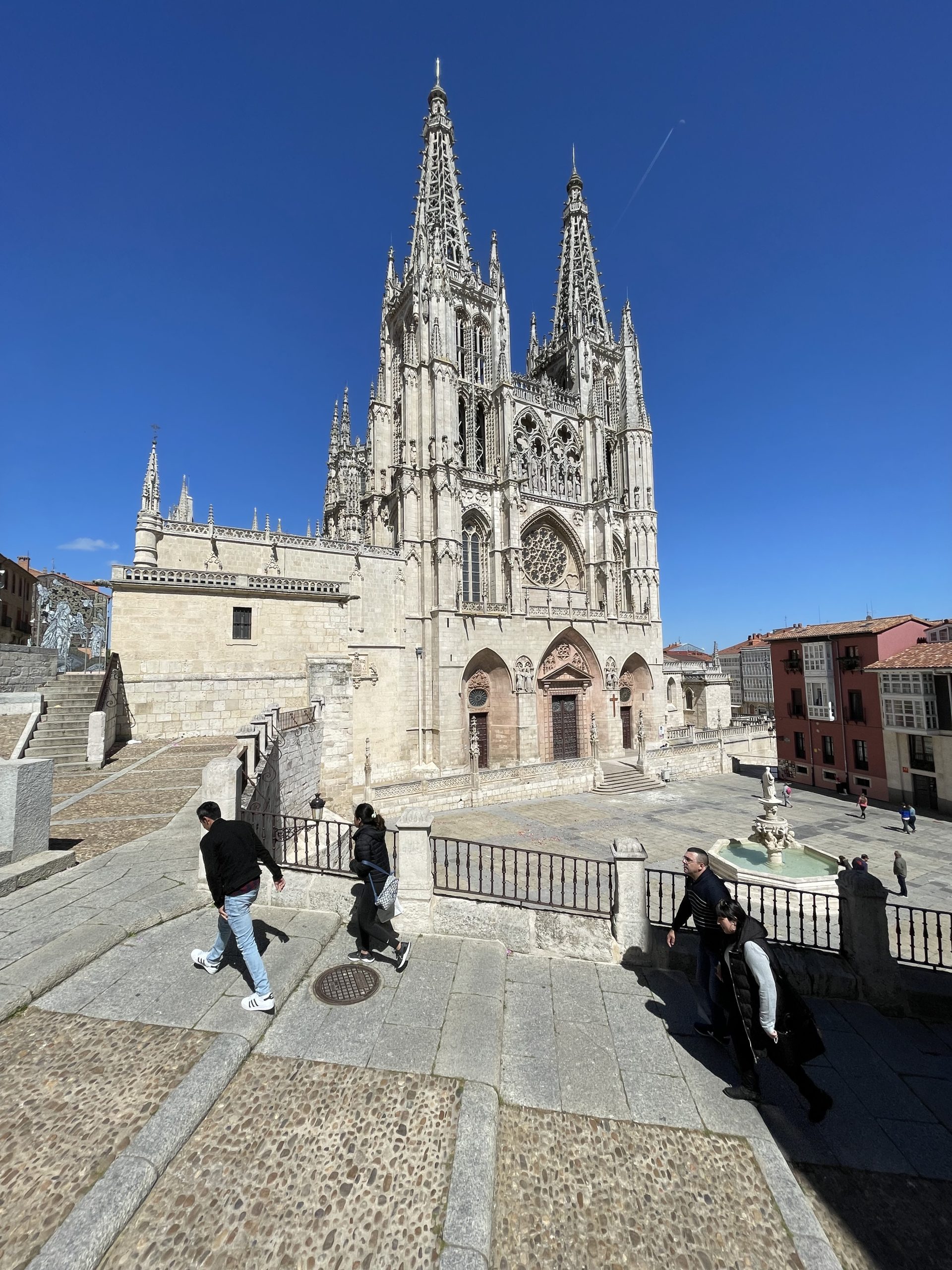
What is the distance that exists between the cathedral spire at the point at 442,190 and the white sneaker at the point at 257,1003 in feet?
119

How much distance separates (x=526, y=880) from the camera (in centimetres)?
822

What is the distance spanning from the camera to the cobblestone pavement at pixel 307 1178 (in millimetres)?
2488

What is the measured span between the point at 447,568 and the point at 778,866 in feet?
60.7

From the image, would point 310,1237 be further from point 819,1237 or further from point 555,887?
point 555,887

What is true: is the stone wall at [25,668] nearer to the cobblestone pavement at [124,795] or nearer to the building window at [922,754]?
the cobblestone pavement at [124,795]

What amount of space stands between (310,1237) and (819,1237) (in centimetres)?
288

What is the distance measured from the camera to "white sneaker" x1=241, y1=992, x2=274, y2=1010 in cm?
407

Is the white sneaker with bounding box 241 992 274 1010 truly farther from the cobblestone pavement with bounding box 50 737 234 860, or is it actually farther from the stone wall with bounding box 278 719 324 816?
the stone wall with bounding box 278 719 324 816

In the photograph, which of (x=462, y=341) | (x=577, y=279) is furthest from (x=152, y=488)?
(x=577, y=279)

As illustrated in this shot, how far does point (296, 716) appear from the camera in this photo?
15.6 meters

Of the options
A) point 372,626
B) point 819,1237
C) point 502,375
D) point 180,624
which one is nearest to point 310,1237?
point 819,1237

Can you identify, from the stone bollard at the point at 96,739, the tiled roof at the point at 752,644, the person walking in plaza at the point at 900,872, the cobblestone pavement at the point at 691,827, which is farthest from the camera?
Result: the tiled roof at the point at 752,644

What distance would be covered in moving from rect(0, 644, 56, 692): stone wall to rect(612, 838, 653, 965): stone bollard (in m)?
16.6

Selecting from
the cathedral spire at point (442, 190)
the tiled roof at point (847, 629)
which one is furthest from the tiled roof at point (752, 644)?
the cathedral spire at point (442, 190)
